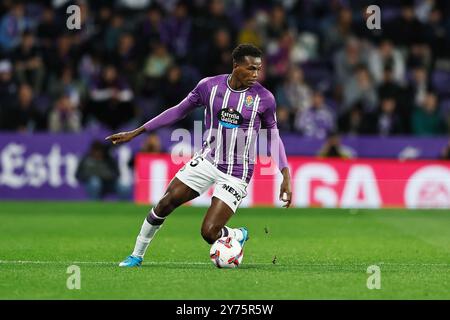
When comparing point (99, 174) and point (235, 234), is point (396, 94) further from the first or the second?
point (235, 234)

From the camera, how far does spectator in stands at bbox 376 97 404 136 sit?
21.3 metres

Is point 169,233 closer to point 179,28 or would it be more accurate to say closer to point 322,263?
point 322,263

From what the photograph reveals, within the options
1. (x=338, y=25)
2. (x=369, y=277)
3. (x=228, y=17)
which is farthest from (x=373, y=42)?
(x=369, y=277)

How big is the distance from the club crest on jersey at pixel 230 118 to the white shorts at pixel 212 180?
45 centimetres

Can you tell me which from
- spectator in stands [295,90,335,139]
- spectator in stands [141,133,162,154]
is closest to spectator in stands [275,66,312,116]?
spectator in stands [295,90,335,139]

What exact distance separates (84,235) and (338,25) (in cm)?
1049

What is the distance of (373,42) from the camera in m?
23.3

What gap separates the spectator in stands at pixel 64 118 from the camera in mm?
21297

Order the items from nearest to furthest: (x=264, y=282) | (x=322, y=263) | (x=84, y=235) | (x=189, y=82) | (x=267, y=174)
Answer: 1. (x=264, y=282)
2. (x=322, y=263)
3. (x=84, y=235)
4. (x=267, y=174)
5. (x=189, y=82)

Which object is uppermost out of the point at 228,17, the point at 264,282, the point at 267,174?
the point at 228,17

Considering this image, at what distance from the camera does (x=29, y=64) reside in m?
22.1

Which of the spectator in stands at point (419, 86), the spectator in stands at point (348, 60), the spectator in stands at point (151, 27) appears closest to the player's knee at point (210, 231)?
the spectator in stands at point (348, 60)

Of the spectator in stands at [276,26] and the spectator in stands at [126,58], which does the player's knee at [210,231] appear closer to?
the spectator in stands at [126,58]
